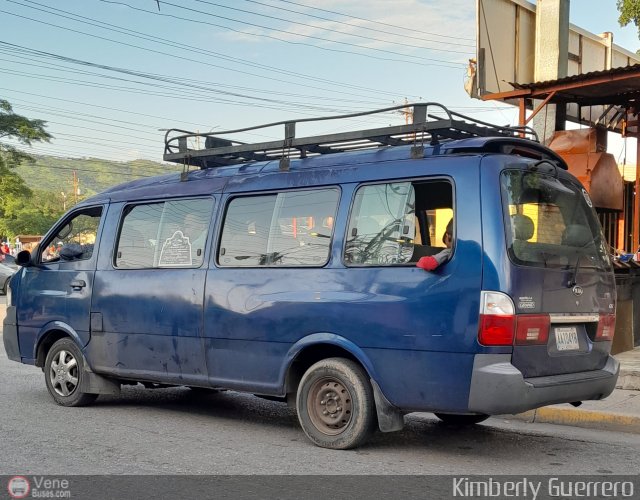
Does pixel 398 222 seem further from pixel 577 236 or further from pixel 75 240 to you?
pixel 75 240

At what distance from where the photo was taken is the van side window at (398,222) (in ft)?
18.1

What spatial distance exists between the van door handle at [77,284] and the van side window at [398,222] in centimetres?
292

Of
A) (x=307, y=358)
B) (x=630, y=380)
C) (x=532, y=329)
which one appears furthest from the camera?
(x=630, y=380)

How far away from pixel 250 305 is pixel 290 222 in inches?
27.9

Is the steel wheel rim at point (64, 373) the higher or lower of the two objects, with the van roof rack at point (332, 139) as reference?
lower

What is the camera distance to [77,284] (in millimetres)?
7527

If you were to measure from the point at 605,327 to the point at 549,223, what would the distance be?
3.14 feet

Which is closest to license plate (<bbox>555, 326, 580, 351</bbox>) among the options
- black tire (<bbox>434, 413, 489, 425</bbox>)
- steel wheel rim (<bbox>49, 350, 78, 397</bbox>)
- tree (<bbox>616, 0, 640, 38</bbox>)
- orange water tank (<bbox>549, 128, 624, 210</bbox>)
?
black tire (<bbox>434, 413, 489, 425</bbox>)

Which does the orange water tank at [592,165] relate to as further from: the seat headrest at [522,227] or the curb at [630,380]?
the seat headrest at [522,227]

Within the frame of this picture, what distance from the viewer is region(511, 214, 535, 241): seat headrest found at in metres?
5.26

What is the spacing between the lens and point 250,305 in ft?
20.3

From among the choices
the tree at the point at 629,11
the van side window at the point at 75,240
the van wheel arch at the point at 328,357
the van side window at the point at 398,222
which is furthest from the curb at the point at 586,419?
the tree at the point at 629,11

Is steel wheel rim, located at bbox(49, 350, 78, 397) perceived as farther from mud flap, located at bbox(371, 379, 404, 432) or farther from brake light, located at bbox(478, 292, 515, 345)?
brake light, located at bbox(478, 292, 515, 345)

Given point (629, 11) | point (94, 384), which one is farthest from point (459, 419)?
point (629, 11)
